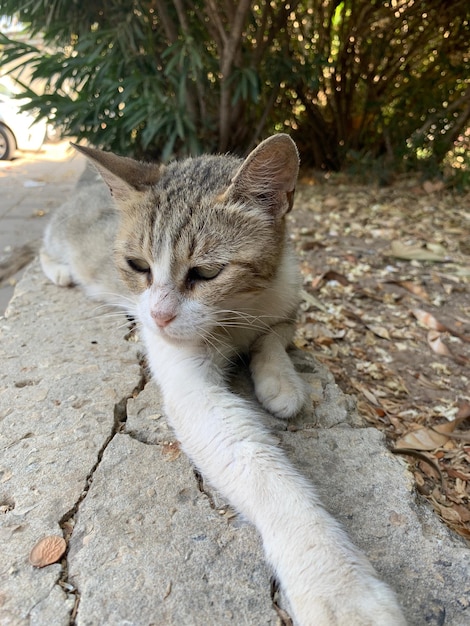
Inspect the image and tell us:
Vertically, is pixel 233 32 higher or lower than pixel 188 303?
higher

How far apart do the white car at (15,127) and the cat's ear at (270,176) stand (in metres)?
2.08

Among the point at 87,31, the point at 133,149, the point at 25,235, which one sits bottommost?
the point at 25,235

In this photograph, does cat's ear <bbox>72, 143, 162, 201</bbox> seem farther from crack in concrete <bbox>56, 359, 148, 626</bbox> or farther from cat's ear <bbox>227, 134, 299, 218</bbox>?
crack in concrete <bbox>56, 359, 148, 626</bbox>

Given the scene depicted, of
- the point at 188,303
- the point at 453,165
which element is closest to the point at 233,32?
the point at 453,165

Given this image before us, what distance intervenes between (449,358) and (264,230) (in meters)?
1.47

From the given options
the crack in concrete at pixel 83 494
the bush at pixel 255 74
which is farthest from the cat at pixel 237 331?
the bush at pixel 255 74

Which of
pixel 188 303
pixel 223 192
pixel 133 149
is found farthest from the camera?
pixel 133 149

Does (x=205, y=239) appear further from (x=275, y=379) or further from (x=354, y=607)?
(x=354, y=607)

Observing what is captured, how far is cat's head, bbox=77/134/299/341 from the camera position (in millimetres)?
1514

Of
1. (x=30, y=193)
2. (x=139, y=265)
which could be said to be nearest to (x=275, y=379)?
(x=139, y=265)

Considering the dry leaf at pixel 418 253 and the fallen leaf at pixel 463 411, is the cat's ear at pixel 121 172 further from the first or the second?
the dry leaf at pixel 418 253

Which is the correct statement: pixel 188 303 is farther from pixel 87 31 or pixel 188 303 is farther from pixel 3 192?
pixel 87 31

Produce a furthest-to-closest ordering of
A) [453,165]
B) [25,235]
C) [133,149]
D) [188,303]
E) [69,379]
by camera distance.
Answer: [453,165], [133,149], [25,235], [69,379], [188,303]

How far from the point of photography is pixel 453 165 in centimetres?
497
